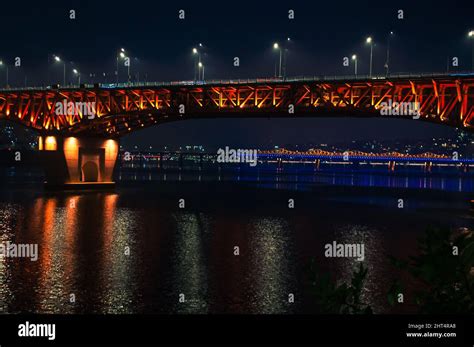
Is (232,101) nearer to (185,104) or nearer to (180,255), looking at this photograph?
(185,104)

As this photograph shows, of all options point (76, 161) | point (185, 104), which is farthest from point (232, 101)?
point (76, 161)

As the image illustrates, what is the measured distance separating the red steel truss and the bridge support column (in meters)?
1.46

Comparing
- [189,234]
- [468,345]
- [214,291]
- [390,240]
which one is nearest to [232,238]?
[189,234]

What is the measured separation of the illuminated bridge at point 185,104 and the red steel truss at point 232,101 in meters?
0.11

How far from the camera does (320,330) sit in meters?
4.62

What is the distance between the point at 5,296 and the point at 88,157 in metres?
63.6

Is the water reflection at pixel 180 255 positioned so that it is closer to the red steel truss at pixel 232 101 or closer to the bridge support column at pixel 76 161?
the red steel truss at pixel 232 101

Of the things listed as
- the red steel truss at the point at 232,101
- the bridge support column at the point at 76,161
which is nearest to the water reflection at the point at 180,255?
the red steel truss at the point at 232,101

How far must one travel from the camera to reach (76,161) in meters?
80.9

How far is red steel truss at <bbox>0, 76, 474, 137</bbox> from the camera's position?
57.5 m

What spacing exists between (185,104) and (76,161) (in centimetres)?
2037

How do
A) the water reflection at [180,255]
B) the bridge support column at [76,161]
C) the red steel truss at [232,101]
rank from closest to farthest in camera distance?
the water reflection at [180,255], the red steel truss at [232,101], the bridge support column at [76,161]

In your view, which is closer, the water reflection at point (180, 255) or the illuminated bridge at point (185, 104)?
the water reflection at point (180, 255)

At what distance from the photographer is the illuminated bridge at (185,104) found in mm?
58062
